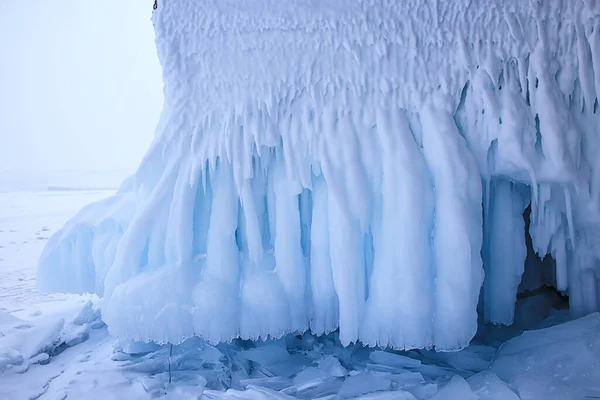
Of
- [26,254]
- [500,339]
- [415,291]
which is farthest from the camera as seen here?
[26,254]

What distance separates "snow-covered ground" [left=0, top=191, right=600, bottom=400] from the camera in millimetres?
1373

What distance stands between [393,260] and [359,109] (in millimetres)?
655

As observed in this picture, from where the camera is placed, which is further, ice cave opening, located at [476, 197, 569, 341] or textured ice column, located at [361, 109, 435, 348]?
ice cave opening, located at [476, 197, 569, 341]

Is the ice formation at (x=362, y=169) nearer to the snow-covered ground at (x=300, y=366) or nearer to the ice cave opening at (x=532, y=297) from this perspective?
the snow-covered ground at (x=300, y=366)

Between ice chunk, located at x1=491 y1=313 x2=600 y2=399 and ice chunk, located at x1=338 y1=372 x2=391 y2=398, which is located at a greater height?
ice chunk, located at x1=491 y1=313 x2=600 y2=399

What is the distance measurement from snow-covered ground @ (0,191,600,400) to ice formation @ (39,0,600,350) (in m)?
0.21

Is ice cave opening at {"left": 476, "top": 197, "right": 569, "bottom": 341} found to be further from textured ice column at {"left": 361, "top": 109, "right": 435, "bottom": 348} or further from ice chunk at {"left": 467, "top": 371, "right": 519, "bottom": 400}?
textured ice column at {"left": 361, "top": 109, "right": 435, "bottom": 348}

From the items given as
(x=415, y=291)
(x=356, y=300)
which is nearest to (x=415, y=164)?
(x=415, y=291)

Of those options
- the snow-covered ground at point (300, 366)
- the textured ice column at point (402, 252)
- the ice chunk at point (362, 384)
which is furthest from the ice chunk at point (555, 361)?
the ice chunk at point (362, 384)

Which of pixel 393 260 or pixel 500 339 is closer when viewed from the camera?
pixel 393 260

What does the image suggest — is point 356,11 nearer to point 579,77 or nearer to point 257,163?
point 257,163

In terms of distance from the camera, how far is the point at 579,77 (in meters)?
1.46

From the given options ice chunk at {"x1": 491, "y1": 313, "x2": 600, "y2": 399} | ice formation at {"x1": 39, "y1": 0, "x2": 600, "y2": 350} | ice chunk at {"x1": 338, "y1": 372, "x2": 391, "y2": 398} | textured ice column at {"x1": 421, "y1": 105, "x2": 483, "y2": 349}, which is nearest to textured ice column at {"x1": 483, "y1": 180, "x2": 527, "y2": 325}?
ice formation at {"x1": 39, "y1": 0, "x2": 600, "y2": 350}

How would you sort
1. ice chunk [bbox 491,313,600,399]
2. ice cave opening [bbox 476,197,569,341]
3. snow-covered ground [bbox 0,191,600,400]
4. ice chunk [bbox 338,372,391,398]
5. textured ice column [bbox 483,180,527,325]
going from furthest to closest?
ice cave opening [bbox 476,197,569,341] < textured ice column [bbox 483,180,527,325] < ice chunk [bbox 338,372,391,398] < snow-covered ground [bbox 0,191,600,400] < ice chunk [bbox 491,313,600,399]
